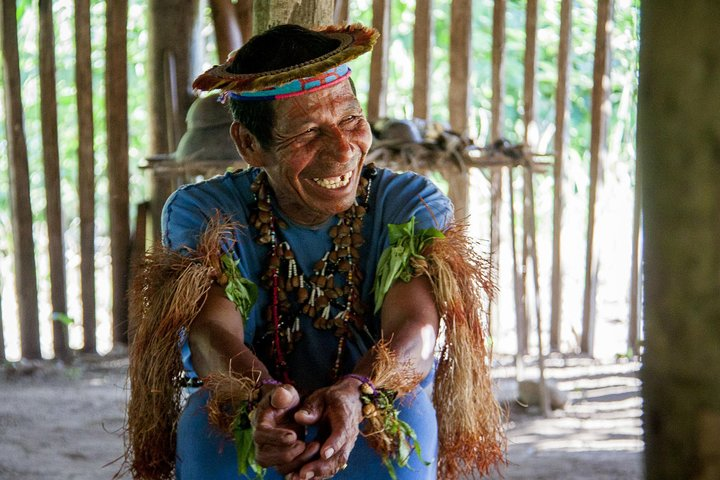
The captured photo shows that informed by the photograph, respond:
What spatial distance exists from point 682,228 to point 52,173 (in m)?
5.08

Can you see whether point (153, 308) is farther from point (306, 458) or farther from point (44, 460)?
point (44, 460)

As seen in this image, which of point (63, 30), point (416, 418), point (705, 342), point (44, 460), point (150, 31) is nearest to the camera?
point (705, 342)

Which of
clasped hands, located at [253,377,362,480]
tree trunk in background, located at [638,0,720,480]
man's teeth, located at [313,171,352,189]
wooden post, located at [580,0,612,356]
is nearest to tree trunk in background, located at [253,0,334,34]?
man's teeth, located at [313,171,352,189]

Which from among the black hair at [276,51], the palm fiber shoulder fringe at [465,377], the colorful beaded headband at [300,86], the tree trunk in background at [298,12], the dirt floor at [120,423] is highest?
the tree trunk in background at [298,12]

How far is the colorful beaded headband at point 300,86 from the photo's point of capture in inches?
92.8

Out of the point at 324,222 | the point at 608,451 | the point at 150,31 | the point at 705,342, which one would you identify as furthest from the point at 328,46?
the point at 150,31

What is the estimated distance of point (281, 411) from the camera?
1.92 m

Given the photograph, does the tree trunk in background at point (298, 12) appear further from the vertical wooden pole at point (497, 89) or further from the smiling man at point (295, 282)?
the vertical wooden pole at point (497, 89)

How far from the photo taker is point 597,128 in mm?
5434

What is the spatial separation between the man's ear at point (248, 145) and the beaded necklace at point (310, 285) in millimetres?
85

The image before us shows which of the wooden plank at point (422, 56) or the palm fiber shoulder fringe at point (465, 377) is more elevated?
the wooden plank at point (422, 56)

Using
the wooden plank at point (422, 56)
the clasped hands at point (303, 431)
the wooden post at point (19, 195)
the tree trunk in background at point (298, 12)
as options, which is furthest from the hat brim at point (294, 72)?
the wooden post at point (19, 195)

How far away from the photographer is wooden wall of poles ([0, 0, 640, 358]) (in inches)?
210

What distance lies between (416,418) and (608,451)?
85.5 inches
